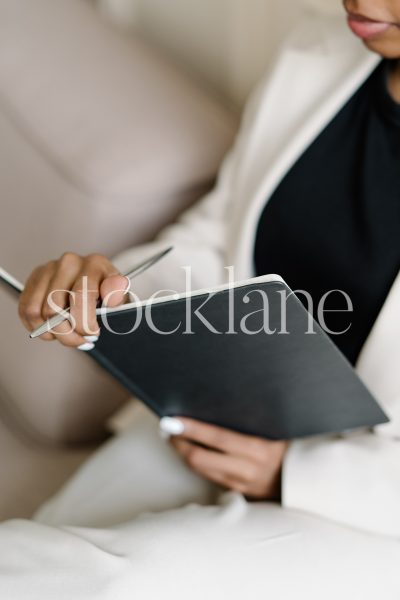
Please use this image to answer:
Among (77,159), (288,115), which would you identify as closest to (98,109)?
(77,159)

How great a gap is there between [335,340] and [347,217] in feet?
0.47

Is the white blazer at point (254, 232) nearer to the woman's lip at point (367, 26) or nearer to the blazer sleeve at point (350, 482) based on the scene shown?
the blazer sleeve at point (350, 482)

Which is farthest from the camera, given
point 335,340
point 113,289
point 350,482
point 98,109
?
point 98,109

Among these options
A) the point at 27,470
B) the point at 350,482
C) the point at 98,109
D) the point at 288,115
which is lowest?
the point at 350,482

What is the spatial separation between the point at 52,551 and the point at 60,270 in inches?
10.2

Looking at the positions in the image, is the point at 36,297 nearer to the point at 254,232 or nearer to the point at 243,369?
the point at 243,369

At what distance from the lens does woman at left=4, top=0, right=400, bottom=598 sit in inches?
31.4

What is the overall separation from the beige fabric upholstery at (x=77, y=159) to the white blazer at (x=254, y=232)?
0.21 ft

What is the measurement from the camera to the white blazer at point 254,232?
2.96ft

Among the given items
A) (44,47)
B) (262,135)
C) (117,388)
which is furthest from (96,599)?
(44,47)

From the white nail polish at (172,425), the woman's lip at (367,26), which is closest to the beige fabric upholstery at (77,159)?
the white nail polish at (172,425)

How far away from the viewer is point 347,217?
1001 mm

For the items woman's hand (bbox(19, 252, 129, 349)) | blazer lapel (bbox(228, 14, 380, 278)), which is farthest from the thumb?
blazer lapel (bbox(228, 14, 380, 278))

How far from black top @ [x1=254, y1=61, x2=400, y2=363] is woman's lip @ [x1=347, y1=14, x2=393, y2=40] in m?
0.11
